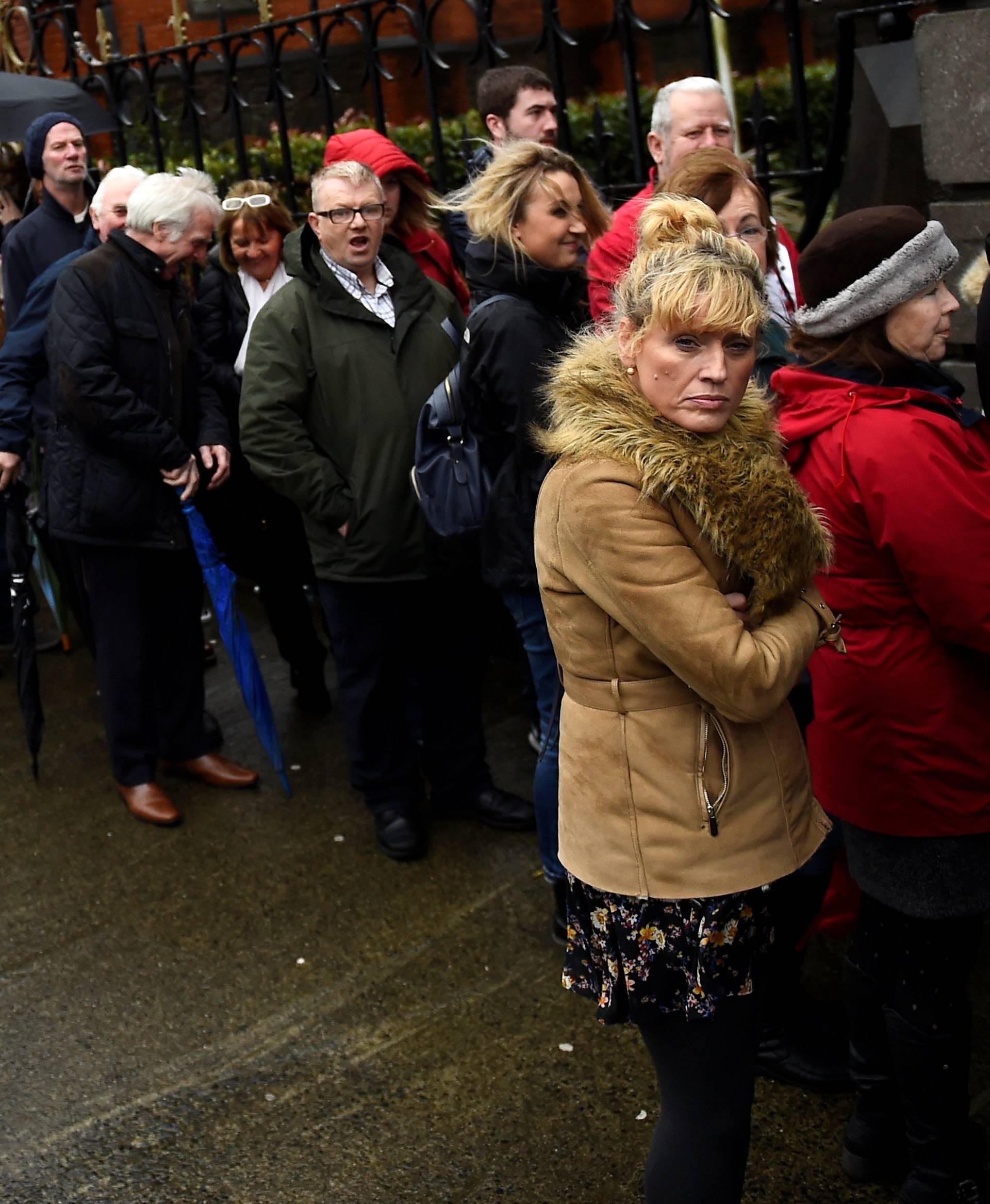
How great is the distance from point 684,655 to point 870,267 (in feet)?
2.99

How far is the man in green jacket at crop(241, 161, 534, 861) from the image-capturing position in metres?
4.39

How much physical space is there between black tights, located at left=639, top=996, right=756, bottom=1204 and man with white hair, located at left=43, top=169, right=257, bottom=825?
2918 millimetres

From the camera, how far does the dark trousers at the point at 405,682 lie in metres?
4.61

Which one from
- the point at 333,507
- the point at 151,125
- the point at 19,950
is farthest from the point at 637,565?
the point at 151,125

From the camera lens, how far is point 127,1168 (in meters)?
3.24

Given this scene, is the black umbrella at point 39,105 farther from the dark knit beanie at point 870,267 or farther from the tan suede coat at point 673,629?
the tan suede coat at point 673,629

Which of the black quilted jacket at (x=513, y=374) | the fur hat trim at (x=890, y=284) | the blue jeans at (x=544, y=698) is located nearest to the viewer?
the fur hat trim at (x=890, y=284)

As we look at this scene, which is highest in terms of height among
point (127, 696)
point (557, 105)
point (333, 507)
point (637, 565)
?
point (557, 105)

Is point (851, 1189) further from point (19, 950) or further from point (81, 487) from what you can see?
point (81, 487)

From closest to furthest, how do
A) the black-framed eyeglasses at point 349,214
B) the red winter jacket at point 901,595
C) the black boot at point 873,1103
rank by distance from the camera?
the red winter jacket at point 901,595, the black boot at point 873,1103, the black-framed eyeglasses at point 349,214

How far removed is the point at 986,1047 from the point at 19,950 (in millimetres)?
2654

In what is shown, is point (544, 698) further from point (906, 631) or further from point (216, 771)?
point (216, 771)

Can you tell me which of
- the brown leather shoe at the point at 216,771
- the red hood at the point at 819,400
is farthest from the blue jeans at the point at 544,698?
the brown leather shoe at the point at 216,771

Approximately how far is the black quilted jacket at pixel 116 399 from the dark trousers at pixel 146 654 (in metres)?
0.16
